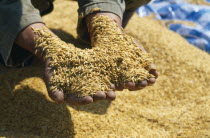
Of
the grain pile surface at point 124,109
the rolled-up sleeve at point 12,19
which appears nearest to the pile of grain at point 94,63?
the rolled-up sleeve at point 12,19

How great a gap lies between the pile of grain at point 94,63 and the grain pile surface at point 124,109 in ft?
1.03

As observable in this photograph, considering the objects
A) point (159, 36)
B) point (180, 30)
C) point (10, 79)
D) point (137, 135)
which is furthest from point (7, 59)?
point (180, 30)

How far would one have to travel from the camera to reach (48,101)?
1524 millimetres

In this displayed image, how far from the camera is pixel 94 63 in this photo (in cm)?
125

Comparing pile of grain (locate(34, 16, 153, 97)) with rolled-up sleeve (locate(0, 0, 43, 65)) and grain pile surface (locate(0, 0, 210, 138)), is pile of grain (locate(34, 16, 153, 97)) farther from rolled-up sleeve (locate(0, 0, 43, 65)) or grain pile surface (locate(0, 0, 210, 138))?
grain pile surface (locate(0, 0, 210, 138))

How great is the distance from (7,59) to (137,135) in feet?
2.64

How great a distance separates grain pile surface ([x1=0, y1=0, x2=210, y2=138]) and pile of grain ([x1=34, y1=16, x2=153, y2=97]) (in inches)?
12.3

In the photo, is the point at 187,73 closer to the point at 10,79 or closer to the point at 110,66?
the point at 110,66

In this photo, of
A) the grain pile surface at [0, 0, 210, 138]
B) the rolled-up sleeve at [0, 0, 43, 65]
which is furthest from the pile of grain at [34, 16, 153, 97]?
the grain pile surface at [0, 0, 210, 138]

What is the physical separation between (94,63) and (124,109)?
47 centimetres

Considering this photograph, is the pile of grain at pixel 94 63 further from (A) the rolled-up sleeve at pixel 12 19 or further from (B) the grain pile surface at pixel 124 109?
(B) the grain pile surface at pixel 124 109

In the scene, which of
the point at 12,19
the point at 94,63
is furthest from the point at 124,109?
the point at 12,19

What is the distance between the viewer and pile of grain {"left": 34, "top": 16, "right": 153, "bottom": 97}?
1176 mm

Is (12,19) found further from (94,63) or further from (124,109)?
(124,109)
